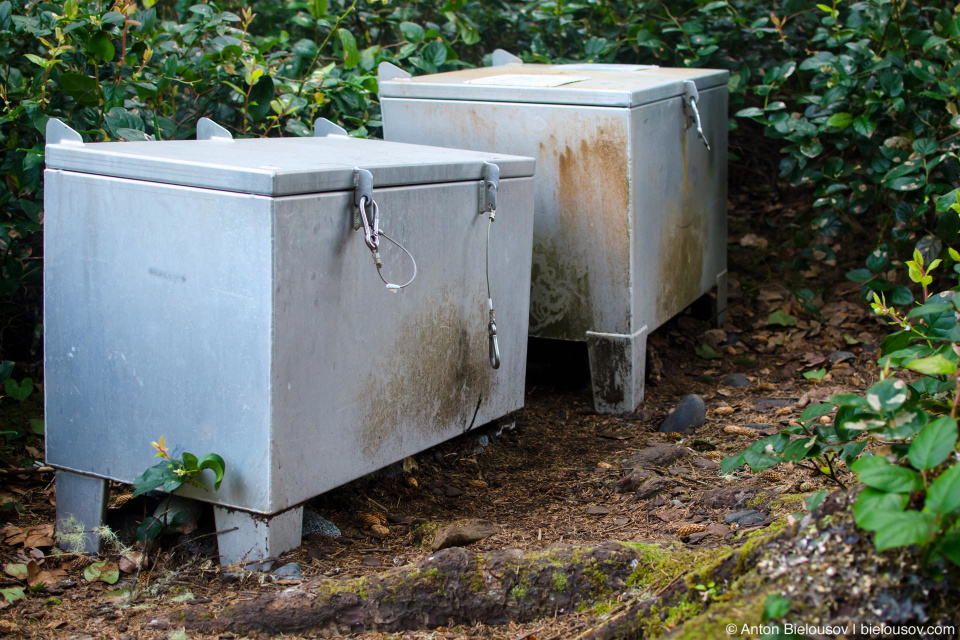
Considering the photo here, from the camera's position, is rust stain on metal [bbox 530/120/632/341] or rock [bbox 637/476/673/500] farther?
rust stain on metal [bbox 530/120/632/341]

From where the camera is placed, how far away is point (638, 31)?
13.0ft

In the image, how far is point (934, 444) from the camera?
3.88 ft

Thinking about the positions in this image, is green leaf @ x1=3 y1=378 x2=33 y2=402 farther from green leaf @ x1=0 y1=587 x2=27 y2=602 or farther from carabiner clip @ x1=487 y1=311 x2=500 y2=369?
carabiner clip @ x1=487 y1=311 x2=500 y2=369

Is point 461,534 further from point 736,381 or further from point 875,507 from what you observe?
point 736,381

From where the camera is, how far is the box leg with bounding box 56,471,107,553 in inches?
81.5

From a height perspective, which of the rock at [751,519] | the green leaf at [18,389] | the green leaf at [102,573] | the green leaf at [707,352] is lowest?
the green leaf at [102,573]

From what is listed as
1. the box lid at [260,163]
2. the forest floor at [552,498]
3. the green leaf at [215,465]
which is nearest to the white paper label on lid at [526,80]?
the box lid at [260,163]

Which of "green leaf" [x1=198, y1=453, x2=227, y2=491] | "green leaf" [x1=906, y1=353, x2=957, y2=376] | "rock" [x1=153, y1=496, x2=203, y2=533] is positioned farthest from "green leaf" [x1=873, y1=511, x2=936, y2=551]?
"rock" [x1=153, y1=496, x2=203, y2=533]

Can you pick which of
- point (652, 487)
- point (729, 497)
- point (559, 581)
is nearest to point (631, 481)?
point (652, 487)

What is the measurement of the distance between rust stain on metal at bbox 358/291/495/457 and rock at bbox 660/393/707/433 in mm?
735

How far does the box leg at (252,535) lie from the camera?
190cm

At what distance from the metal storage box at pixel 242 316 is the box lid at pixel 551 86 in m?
0.70

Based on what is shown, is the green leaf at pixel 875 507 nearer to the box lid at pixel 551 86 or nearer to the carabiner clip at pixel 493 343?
the carabiner clip at pixel 493 343

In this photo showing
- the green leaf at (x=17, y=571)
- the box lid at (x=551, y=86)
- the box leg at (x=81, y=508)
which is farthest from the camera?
the box lid at (x=551, y=86)
